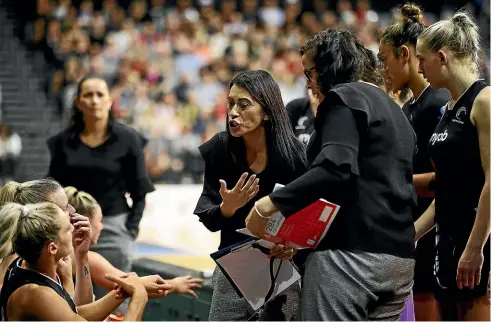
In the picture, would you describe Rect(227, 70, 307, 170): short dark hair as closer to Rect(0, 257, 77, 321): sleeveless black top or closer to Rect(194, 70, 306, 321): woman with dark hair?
Rect(194, 70, 306, 321): woman with dark hair

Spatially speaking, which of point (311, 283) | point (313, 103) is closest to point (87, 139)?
point (313, 103)

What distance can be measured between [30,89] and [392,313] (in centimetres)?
1258

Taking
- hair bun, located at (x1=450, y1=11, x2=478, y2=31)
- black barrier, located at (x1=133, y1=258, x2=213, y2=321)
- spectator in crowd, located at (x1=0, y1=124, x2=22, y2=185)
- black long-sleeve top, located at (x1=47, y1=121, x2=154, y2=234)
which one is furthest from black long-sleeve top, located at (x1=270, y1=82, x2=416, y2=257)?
spectator in crowd, located at (x1=0, y1=124, x2=22, y2=185)

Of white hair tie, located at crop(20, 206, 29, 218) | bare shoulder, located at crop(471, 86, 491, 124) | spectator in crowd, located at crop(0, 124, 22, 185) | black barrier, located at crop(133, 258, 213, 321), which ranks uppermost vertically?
bare shoulder, located at crop(471, 86, 491, 124)

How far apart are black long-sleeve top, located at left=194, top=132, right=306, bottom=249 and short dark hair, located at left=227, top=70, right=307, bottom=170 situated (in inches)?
1.0

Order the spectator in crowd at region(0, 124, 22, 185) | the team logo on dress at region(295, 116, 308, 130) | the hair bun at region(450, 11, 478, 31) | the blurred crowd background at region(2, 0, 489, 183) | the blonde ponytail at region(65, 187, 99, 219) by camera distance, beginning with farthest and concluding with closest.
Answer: the blurred crowd background at region(2, 0, 489, 183) → the spectator in crowd at region(0, 124, 22, 185) → the team logo on dress at region(295, 116, 308, 130) → the blonde ponytail at region(65, 187, 99, 219) → the hair bun at region(450, 11, 478, 31)

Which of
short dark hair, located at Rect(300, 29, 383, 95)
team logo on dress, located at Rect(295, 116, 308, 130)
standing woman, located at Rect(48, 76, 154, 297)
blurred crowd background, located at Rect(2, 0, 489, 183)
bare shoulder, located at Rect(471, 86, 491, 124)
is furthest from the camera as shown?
blurred crowd background, located at Rect(2, 0, 489, 183)

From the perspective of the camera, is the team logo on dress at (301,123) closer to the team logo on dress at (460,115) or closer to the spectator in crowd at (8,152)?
the team logo on dress at (460,115)

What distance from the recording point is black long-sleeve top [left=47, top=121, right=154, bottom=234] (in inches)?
248

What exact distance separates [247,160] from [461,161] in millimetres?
848

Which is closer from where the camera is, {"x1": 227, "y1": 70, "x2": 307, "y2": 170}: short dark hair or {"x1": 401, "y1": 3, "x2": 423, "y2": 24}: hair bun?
{"x1": 227, "y1": 70, "x2": 307, "y2": 170}: short dark hair

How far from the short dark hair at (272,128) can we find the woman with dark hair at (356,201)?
0.34 meters

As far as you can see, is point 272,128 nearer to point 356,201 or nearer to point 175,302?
point 356,201

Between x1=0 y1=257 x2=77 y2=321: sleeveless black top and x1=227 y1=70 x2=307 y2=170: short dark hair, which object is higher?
x1=227 y1=70 x2=307 y2=170: short dark hair
